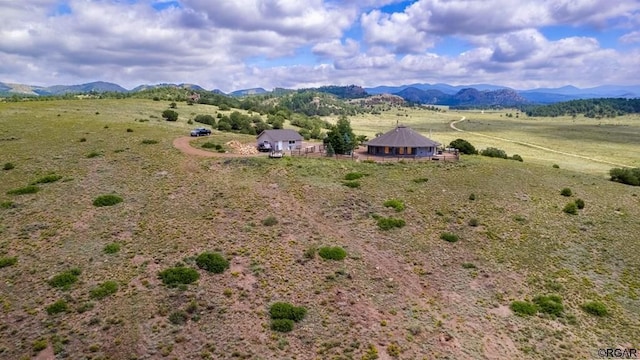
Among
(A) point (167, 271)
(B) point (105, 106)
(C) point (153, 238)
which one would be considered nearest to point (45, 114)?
(B) point (105, 106)

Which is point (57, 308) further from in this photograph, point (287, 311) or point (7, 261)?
point (287, 311)

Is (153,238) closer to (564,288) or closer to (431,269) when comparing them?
(431,269)

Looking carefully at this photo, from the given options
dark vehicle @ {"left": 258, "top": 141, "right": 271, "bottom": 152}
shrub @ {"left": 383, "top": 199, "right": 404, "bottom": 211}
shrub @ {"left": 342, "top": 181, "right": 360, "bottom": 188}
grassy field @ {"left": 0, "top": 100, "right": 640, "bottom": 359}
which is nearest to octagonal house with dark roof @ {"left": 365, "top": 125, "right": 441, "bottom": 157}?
grassy field @ {"left": 0, "top": 100, "right": 640, "bottom": 359}

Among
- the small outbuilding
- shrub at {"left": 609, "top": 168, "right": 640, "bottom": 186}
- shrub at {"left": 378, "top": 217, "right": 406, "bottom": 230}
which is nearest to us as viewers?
shrub at {"left": 378, "top": 217, "right": 406, "bottom": 230}

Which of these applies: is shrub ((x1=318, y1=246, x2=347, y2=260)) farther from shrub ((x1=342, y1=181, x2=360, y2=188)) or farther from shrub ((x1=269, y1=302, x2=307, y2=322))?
shrub ((x1=342, y1=181, x2=360, y2=188))

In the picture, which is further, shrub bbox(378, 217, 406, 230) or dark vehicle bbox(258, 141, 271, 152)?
dark vehicle bbox(258, 141, 271, 152)
